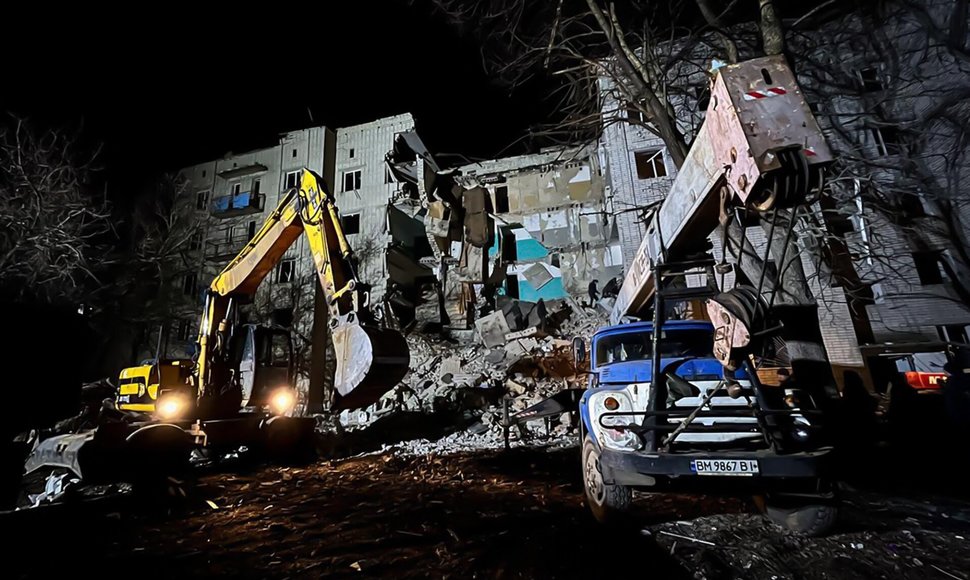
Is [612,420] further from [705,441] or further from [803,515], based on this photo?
[803,515]

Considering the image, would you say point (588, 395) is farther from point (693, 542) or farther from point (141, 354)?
point (141, 354)

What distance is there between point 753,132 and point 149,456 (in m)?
8.48

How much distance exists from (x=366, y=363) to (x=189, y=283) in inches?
1204

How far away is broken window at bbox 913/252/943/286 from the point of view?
1576 centimetres

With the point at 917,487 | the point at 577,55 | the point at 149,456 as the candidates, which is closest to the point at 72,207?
the point at 149,456

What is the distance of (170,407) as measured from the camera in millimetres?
7184

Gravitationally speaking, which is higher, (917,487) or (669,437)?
(669,437)

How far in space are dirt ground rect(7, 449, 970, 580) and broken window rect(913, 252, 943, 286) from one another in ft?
56.4

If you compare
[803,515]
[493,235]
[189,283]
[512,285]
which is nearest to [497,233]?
[493,235]

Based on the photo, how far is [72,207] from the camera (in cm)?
1402

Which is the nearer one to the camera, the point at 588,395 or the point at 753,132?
the point at 753,132

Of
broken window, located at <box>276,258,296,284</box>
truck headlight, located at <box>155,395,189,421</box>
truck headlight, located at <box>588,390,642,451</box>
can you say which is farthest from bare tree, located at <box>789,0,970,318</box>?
broken window, located at <box>276,258,296,284</box>

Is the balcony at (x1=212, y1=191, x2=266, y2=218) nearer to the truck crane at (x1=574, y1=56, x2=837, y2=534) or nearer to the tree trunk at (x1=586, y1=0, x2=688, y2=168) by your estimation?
the tree trunk at (x1=586, y1=0, x2=688, y2=168)

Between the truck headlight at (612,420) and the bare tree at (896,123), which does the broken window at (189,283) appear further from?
the bare tree at (896,123)
